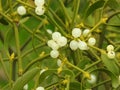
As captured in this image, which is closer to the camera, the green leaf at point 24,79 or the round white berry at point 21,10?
the green leaf at point 24,79

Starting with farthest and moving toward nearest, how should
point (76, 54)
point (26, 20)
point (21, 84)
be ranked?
point (26, 20) < point (76, 54) < point (21, 84)

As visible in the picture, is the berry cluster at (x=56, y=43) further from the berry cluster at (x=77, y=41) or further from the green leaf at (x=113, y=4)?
the green leaf at (x=113, y=4)

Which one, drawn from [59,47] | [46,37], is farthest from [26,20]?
[59,47]

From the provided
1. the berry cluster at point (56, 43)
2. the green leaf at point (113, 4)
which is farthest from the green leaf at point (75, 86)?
the green leaf at point (113, 4)

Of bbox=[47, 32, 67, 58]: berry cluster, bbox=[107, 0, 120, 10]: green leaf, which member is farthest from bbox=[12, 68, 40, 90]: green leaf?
bbox=[107, 0, 120, 10]: green leaf

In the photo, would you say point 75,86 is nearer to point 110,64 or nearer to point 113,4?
point 110,64

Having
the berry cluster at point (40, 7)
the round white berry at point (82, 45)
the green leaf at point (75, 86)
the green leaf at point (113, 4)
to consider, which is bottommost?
the green leaf at point (75, 86)

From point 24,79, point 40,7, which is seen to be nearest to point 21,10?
point 40,7

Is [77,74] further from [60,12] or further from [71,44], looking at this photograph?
[60,12]
